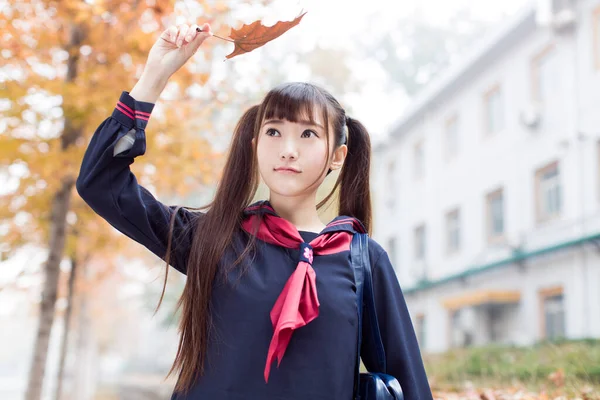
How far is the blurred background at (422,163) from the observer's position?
6.53 meters

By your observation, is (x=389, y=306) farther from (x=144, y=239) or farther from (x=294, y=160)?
(x=144, y=239)

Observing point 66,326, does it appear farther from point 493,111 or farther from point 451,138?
point 451,138

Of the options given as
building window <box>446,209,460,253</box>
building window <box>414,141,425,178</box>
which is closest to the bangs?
building window <box>446,209,460,253</box>

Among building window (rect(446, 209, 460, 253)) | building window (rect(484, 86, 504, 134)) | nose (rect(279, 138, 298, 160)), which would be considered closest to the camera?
nose (rect(279, 138, 298, 160))

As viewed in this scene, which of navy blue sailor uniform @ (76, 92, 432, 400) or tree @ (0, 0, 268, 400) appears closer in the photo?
navy blue sailor uniform @ (76, 92, 432, 400)

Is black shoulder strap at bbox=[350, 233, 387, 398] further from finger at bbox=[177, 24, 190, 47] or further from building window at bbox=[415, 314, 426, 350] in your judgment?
building window at bbox=[415, 314, 426, 350]

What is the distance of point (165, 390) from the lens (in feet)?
47.8

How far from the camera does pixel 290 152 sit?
2.22m

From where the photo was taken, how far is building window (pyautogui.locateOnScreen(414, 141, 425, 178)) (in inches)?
840

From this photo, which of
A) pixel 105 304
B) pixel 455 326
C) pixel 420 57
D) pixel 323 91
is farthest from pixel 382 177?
pixel 323 91

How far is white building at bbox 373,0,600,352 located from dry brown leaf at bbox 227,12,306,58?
1002cm

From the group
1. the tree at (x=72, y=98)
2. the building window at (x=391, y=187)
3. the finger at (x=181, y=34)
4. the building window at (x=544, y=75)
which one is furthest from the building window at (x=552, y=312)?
the finger at (x=181, y=34)

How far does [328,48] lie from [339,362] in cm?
1881

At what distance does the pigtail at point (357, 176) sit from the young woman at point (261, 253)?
15 cm
